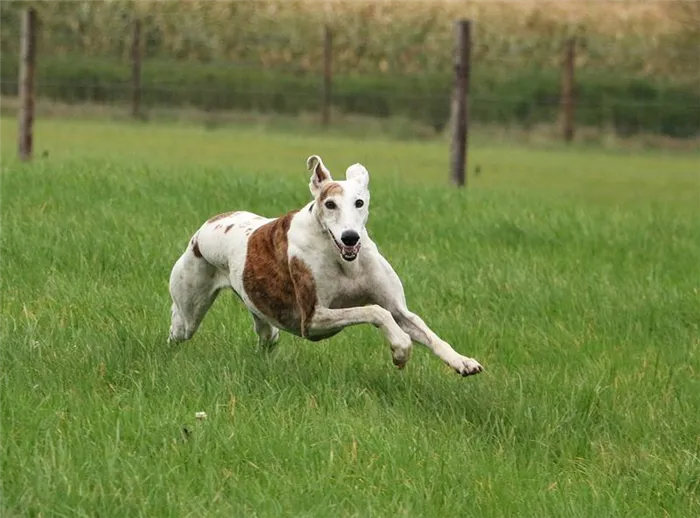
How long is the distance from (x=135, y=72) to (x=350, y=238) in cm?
2151

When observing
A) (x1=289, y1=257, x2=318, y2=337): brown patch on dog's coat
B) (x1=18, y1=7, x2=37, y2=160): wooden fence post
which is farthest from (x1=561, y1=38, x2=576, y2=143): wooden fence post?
(x1=289, y1=257, x2=318, y2=337): brown patch on dog's coat

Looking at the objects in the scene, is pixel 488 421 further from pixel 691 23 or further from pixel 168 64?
pixel 691 23

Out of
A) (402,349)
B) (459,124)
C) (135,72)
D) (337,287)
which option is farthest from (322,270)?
(135,72)

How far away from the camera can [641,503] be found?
15.2ft

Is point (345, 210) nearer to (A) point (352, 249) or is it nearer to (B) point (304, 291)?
(A) point (352, 249)

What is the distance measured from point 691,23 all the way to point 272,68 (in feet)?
28.5

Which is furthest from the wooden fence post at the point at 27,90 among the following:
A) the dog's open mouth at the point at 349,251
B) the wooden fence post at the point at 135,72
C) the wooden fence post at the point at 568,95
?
the wooden fence post at the point at 568,95

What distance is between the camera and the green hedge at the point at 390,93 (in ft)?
83.0

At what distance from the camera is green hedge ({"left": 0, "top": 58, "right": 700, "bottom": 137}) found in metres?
25.3

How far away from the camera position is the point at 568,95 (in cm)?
2512

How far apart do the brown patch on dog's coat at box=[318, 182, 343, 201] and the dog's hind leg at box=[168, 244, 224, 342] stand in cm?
98

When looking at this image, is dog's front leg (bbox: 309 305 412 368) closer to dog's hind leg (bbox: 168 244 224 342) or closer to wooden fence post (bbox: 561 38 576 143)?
dog's hind leg (bbox: 168 244 224 342)

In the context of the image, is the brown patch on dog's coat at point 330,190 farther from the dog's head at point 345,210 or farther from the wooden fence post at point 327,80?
the wooden fence post at point 327,80

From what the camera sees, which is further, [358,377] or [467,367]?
[358,377]
